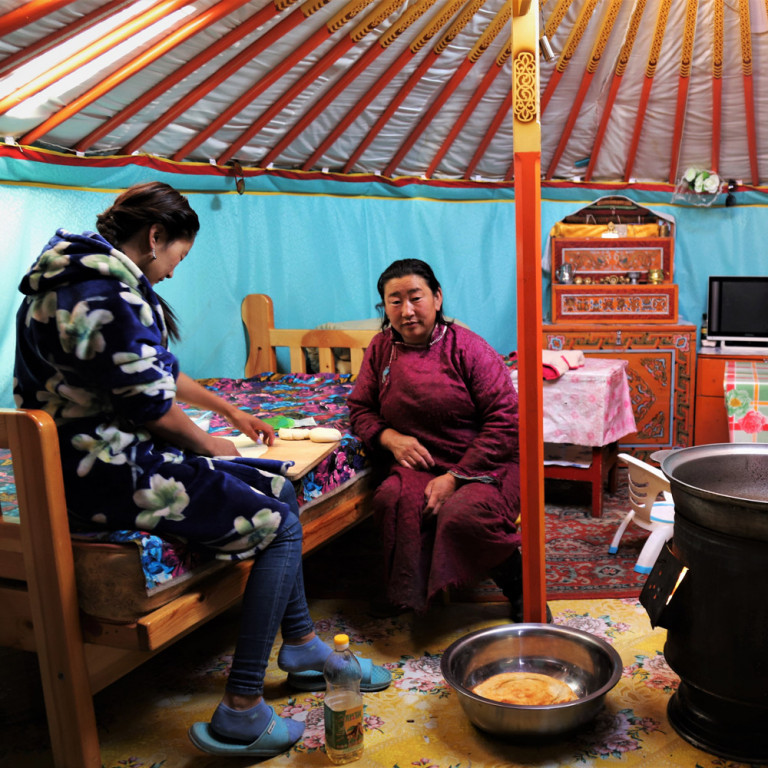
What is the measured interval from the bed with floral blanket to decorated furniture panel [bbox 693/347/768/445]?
1.93m

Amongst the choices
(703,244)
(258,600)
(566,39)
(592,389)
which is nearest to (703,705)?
(258,600)

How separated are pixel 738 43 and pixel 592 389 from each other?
1789 mm

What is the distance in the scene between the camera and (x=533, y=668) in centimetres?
196

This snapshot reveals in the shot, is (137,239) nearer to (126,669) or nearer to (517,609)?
(126,669)

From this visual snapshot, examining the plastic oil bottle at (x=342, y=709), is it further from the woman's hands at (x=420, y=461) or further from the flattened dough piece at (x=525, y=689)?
the woman's hands at (x=420, y=461)

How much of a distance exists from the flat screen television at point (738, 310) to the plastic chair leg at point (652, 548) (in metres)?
2.24

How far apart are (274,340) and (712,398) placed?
2512 millimetres

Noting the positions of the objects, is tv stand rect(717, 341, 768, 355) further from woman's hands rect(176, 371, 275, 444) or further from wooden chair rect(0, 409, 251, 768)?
wooden chair rect(0, 409, 251, 768)

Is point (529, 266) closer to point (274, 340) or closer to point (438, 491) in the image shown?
point (438, 491)

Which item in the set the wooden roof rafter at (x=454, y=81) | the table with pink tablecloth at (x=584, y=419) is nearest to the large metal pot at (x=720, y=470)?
the table with pink tablecloth at (x=584, y=419)

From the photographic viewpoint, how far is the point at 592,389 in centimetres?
325

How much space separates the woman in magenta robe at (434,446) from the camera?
2.19 metres

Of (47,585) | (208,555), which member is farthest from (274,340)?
(47,585)

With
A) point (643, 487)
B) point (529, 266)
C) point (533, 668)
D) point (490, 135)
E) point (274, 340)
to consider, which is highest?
point (490, 135)
